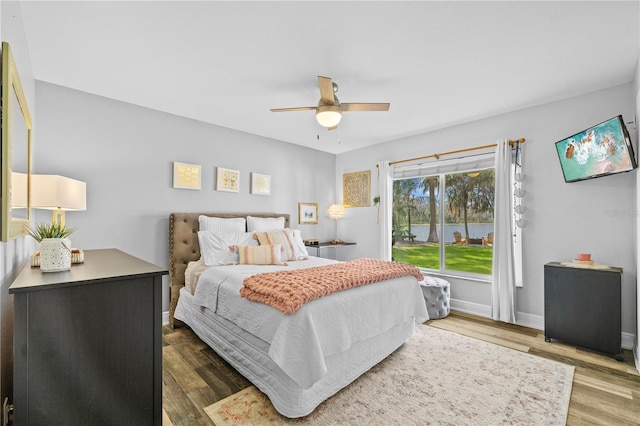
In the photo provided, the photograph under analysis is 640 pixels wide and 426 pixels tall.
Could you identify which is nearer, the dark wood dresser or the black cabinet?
the dark wood dresser

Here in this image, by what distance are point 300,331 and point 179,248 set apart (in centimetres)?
233

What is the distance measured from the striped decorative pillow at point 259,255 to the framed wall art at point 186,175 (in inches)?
44.2

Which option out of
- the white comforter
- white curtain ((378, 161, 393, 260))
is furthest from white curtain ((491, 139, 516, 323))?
white curtain ((378, 161, 393, 260))

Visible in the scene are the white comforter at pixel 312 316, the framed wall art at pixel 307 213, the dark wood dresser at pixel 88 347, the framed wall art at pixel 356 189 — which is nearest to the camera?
the dark wood dresser at pixel 88 347

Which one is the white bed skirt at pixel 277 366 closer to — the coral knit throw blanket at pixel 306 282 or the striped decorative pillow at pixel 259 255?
the coral knit throw blanket at pixel 306 282

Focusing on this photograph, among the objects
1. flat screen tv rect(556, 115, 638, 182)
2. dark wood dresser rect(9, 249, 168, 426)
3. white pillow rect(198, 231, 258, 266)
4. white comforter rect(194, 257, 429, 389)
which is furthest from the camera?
white pillow rect(198, 231, 258, 266)

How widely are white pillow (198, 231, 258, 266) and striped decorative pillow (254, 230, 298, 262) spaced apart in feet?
0.69

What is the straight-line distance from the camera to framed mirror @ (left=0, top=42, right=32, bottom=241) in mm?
1240

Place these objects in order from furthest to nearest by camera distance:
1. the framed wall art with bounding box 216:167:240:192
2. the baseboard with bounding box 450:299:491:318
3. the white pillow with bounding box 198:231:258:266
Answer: the framed wall art with bounding box 216:167:240:192
the baseboard with bounding box 450:299:491:318
the white pillow with bounding box 198:231:258:266

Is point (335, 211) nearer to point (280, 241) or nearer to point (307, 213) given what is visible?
point (307, 213)

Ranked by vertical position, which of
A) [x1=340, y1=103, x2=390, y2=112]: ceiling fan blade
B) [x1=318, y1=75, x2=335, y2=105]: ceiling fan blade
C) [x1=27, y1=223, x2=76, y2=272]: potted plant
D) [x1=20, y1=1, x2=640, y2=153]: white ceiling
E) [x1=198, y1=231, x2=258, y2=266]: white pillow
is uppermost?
[x1=20, y1=1, x2=640, y2=153]: white ceiling

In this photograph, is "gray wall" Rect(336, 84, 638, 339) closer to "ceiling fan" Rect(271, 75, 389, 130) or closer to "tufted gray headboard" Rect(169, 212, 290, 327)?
"ceiling fan" Rect(271, 75, 389, 130)

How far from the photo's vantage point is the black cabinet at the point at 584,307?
2732 millimetres

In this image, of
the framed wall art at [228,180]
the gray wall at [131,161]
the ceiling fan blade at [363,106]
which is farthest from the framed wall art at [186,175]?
the ceiling fan blade at [363,106]
